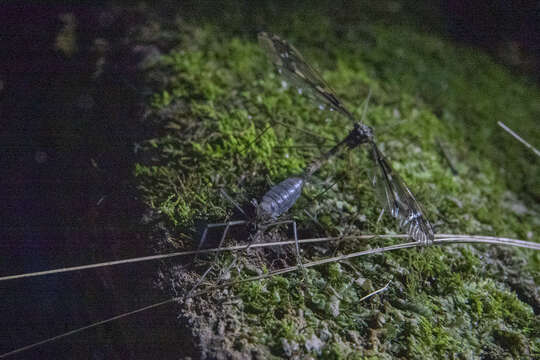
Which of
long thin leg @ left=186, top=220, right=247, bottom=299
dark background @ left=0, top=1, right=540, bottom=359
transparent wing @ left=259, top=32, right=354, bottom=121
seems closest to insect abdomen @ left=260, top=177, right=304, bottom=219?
long thin leg @ left=186, top=220, right=247, bottom=299

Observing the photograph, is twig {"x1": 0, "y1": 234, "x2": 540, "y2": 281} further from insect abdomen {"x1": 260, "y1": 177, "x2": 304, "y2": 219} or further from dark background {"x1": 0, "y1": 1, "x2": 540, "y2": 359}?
insect abdomen {"x1": 260, "y1": 177, "x2": 304, "y2": 219}

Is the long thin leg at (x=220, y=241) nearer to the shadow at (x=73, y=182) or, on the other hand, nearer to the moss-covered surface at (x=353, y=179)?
the moss-covered surface at (x=353, y=179)

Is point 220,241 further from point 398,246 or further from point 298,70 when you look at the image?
point 298,70


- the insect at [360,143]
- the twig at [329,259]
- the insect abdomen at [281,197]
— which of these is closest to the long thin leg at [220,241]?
the twig at [329,259]

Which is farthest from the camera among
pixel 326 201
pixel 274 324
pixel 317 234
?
pixel 326 201

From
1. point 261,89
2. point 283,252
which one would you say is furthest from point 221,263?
point 261,89

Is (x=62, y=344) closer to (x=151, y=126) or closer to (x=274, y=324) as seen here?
(x=274, y=324)
